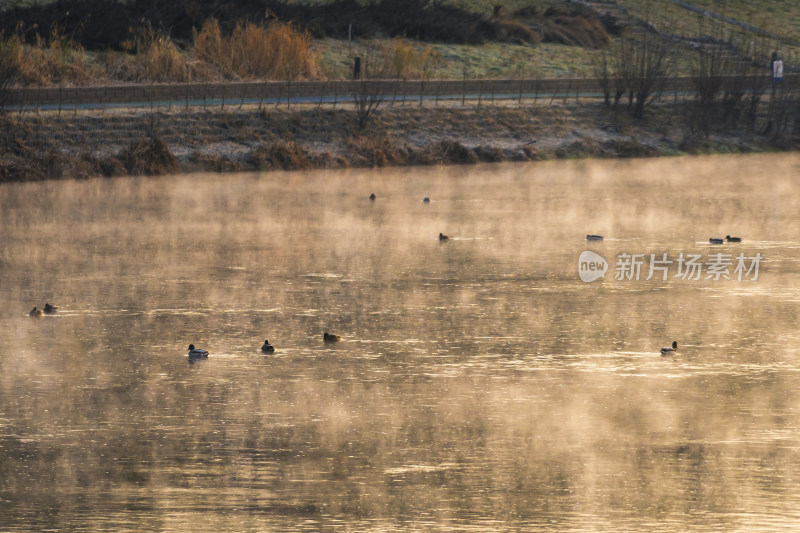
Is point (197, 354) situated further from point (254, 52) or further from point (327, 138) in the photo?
point (254, 52)

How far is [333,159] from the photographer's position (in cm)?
5356

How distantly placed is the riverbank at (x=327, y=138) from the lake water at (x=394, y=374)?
931 cm

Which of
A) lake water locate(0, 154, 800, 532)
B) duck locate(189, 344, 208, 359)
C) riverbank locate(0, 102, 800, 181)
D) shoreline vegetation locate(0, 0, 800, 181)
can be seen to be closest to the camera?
lake water locate(0, 154, 800, 532)

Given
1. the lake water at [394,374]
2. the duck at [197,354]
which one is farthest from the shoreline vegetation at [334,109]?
the duck at [197,354]

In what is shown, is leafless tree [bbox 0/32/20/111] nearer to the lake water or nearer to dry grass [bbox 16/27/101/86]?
dry grass [bbox 16/27/101/86]

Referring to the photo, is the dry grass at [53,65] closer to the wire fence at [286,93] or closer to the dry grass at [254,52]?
the wire fence at [286,93]

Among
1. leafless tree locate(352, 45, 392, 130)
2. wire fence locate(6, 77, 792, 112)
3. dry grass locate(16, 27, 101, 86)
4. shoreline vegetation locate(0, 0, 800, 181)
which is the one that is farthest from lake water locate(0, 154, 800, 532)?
leafless tree locate(352, 45, 392, 130)

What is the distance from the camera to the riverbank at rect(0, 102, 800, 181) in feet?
159

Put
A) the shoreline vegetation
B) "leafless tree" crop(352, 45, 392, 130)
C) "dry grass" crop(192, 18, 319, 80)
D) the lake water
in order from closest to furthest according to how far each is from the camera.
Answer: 1. the lake water
2. the shoreline vegetation
3. "leafless tree" crop(352, 45, 392, 130)
4. "dry grass" crop(192, 18, 319, 80)

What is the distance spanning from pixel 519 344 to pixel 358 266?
856cm

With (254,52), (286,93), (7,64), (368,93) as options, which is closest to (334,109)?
(368,93)

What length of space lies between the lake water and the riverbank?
931 cm

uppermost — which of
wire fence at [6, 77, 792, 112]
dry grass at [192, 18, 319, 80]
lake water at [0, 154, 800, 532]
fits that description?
dry grass at [192, 18, 319, 80]

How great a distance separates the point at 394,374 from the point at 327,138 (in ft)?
115
